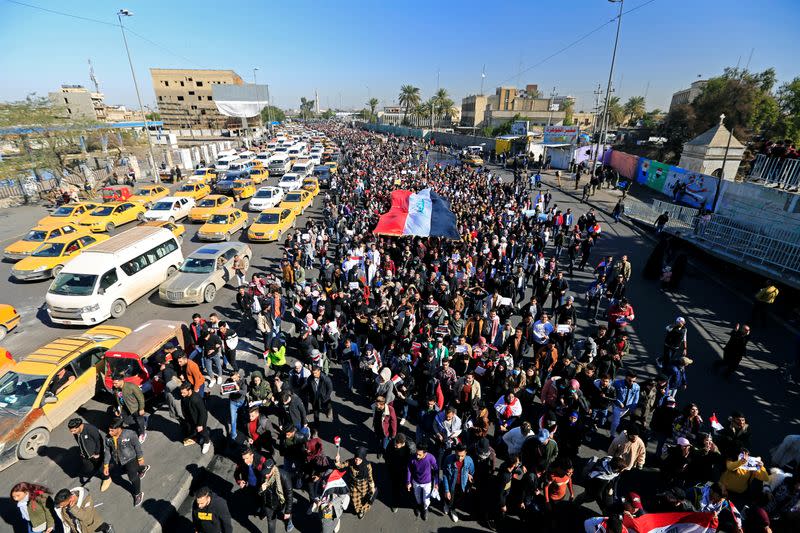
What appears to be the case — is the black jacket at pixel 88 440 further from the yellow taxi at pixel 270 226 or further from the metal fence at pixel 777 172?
the metal fence at pixel 777 172

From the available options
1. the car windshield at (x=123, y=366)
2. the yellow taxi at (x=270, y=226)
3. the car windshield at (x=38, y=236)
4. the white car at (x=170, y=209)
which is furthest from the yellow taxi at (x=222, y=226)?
the car windshield at (x=123, y=366)

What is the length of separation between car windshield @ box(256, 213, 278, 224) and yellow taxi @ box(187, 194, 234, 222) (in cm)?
409

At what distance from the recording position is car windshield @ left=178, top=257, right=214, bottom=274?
13539 mm

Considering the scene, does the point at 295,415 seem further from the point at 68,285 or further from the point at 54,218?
the point at 54,218

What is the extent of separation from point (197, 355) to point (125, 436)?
10.9 feet

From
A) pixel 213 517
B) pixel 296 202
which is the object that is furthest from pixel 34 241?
pixel 213 517

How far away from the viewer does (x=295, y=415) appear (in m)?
6.64

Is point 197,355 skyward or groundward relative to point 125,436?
groundward

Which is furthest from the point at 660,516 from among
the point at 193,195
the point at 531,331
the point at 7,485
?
the point at 193,195

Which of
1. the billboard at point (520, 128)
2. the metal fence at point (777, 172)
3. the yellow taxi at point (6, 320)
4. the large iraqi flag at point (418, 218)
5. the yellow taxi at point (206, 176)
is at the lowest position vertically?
the yellow taxi at point (6, 320)

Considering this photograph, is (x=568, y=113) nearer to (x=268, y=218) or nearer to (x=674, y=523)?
(x=268, y=218)

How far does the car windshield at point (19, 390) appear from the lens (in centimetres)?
711

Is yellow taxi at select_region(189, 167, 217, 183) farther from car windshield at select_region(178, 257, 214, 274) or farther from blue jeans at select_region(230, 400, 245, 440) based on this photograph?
blue jeans at select_region(230, 400, 245, 440)

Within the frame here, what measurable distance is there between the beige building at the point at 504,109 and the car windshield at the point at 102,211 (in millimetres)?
91309
